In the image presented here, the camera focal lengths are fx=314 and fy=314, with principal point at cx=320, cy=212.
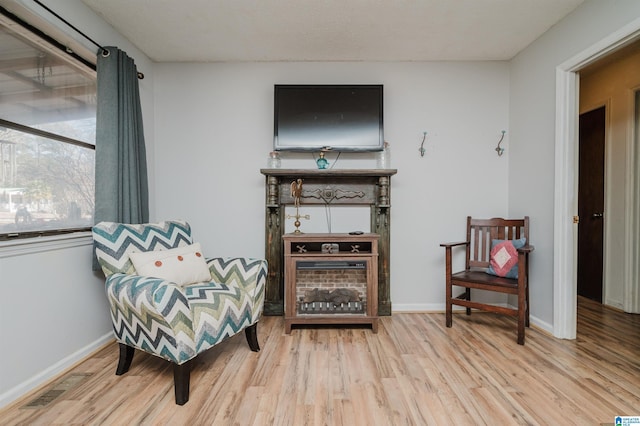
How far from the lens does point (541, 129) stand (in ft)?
8.38

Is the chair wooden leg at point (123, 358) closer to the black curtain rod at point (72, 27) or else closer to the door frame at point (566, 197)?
the black curtain rod at point (72, 27)

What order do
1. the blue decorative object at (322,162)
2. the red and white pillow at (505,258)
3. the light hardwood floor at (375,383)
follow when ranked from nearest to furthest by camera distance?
the light hardwood floor at (375,383)
the red and white pillow at (505,258)
the blue decorative object at (322,162)

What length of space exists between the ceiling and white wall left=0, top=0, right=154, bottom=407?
17.3 inches

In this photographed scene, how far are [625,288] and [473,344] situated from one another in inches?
74.1

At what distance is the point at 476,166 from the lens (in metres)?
3.01

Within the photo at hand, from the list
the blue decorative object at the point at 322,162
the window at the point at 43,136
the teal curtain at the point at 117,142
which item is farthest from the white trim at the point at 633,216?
the window at the point at 43,136

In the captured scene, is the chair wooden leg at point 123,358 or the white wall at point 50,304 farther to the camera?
the chair wooden leg at point 123,358

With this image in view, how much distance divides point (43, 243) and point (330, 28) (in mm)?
2393

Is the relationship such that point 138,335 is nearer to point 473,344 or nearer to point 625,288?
point 473,344

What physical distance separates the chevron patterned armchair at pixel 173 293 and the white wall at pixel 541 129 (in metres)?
2.22

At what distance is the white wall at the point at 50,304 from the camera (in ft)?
5.28

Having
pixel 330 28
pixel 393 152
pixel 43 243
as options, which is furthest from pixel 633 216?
pixel 43 243

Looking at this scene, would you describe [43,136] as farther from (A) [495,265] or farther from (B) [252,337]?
(A) [495,265]

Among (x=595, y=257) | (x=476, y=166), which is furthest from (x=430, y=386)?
(x=595, y=257)
